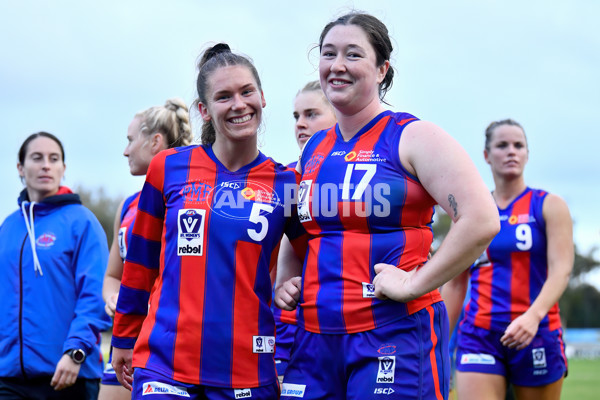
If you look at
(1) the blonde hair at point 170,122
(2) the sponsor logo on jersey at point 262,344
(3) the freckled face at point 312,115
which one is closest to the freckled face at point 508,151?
(3) the freckled face at point 312,115

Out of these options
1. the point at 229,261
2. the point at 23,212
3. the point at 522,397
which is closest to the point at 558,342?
the point at 522,397

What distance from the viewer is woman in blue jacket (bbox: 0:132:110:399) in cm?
552

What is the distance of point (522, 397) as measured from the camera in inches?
233

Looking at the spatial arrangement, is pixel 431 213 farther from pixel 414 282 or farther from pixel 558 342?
pixel 558 342

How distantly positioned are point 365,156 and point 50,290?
3.41m

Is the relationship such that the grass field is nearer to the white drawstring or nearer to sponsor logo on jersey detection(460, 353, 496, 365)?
sponsor logo on jersey detection(460, 353, 496, 365)

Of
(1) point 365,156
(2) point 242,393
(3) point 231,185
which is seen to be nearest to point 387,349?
(2) point 242,393

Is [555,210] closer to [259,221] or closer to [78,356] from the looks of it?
[259,221]

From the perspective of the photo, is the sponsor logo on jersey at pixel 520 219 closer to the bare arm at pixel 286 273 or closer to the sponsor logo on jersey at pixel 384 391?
the bare arm at pixel 286 273

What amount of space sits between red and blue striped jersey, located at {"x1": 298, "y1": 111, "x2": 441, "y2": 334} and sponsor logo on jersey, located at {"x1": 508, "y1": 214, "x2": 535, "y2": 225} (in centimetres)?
301

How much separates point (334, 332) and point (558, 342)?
11.4 feet

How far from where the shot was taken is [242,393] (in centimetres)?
327

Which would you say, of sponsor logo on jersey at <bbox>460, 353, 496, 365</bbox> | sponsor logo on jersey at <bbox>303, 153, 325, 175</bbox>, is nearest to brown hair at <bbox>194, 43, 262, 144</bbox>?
sponsor logo on jersey at <bbox>303, 153, 325, 175</bbox>

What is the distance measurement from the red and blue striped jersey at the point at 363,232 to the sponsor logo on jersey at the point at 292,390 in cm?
24
